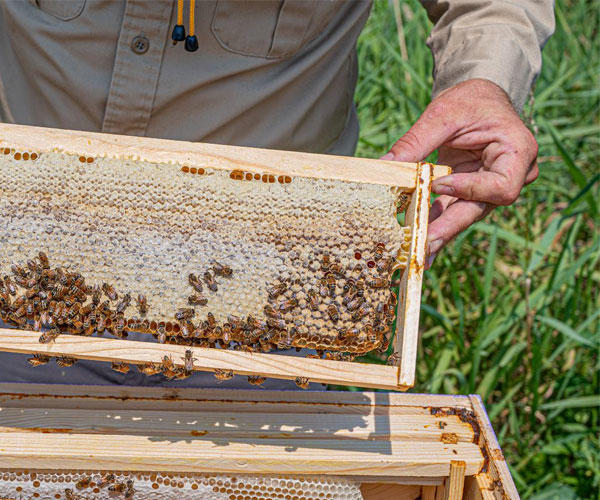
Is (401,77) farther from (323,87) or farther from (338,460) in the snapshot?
(338,460)

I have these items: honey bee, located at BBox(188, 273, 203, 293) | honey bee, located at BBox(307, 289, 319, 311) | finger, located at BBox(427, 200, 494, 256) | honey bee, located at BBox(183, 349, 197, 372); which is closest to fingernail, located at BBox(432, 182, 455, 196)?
finger, located at BBox(427, 200, 494, 256)

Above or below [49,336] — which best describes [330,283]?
above

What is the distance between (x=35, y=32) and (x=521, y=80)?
68.1 inches

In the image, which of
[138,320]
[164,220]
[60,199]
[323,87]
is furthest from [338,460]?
[323,87]

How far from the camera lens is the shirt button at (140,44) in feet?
6.93

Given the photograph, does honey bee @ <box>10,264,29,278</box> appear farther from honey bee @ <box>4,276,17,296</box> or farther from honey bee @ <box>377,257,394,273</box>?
honey bee @ <box>377,257,394,273</box>

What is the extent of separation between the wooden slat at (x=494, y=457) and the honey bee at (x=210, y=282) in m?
0.92

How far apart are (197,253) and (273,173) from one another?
311mm

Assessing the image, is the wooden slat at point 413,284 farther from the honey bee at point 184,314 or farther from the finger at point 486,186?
the honey bee at point 184,314

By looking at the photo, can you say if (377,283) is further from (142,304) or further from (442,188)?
(142,304)

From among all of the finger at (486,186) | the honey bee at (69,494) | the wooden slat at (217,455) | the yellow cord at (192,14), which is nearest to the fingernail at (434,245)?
the finger at (486,186)

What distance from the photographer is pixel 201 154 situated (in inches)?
68.9

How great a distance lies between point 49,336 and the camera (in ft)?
5.15

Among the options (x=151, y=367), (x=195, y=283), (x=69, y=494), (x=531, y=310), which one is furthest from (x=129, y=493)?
(x=531, y=310)
